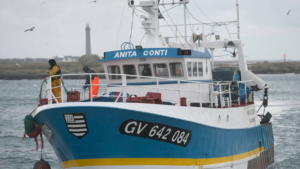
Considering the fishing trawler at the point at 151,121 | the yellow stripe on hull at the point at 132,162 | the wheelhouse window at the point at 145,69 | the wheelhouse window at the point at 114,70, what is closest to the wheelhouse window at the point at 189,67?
the fishing trawler at the point at 151,121

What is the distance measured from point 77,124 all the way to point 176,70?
444 centimetres

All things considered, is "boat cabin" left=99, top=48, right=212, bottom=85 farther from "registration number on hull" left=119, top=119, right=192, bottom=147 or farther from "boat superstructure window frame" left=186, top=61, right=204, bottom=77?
"registration number on hull" left=119, top=119, right=192, bottom=147

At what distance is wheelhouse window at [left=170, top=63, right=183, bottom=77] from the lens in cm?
1419

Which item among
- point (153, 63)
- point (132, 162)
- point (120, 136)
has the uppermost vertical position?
point (153, 63)

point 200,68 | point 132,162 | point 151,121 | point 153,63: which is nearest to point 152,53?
point 153,63

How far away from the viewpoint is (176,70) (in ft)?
46.6

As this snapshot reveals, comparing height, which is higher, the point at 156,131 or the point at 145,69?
the point at 145,69

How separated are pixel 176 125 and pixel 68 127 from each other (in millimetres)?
2735

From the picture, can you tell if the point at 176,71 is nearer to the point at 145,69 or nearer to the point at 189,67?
the point at 189,67

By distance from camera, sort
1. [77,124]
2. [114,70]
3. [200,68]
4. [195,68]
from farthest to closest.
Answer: [200,68] → [114,70] → [195,68] → [77,124]

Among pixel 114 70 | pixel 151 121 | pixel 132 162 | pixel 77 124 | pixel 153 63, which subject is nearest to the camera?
pixel 77 124

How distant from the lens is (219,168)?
528 inches

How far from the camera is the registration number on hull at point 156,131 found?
1093 cm

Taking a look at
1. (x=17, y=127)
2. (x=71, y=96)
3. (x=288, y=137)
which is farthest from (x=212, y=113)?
(x=17, y=127)
